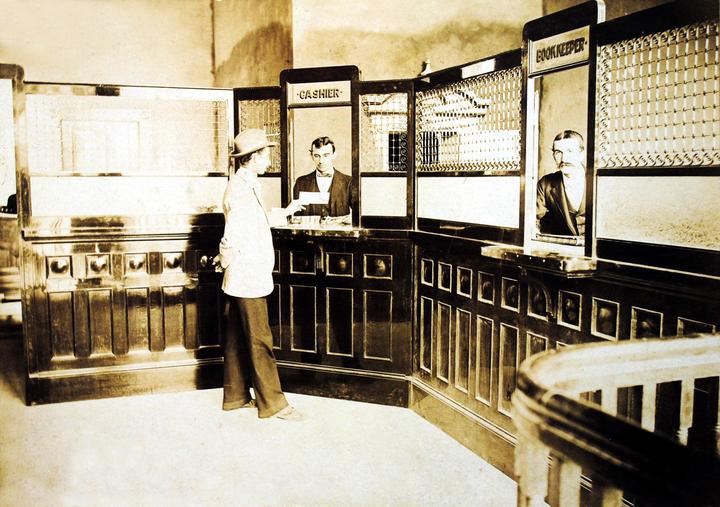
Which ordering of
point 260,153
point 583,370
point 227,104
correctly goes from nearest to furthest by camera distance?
point 583,370 → point 260,153 → point 227,104

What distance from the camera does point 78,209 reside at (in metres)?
4.54

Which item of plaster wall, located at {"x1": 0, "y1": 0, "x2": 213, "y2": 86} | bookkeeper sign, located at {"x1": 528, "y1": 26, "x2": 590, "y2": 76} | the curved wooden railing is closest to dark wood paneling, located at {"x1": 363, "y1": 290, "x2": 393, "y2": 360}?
bookkeeper sign, located at {"x1": 528, "y1": 26, "x2": 590, "y2": 76}

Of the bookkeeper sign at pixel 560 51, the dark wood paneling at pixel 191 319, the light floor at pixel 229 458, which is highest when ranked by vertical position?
the bookkeeper sign at pixel 560 51

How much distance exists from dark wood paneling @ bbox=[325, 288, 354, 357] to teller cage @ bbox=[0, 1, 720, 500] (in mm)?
10

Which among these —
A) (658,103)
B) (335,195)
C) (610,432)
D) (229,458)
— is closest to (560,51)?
(658,103)

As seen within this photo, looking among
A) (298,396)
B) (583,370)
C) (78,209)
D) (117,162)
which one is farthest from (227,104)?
(583,370)

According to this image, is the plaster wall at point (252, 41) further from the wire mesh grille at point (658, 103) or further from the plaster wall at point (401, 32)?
the wire mesh grille at point (658, 103)

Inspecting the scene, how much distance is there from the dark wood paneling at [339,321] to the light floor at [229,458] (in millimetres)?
358

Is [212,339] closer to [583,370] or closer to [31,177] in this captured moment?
[31,177]

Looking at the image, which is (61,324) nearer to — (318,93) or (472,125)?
(318,93)

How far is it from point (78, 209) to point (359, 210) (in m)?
1.90

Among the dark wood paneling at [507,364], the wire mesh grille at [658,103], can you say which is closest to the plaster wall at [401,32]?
the dark wood paneling at [507,364]

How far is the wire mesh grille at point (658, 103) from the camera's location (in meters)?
2.33

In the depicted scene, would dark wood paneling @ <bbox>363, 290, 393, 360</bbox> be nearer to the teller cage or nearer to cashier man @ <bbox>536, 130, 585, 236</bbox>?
the teller cage
